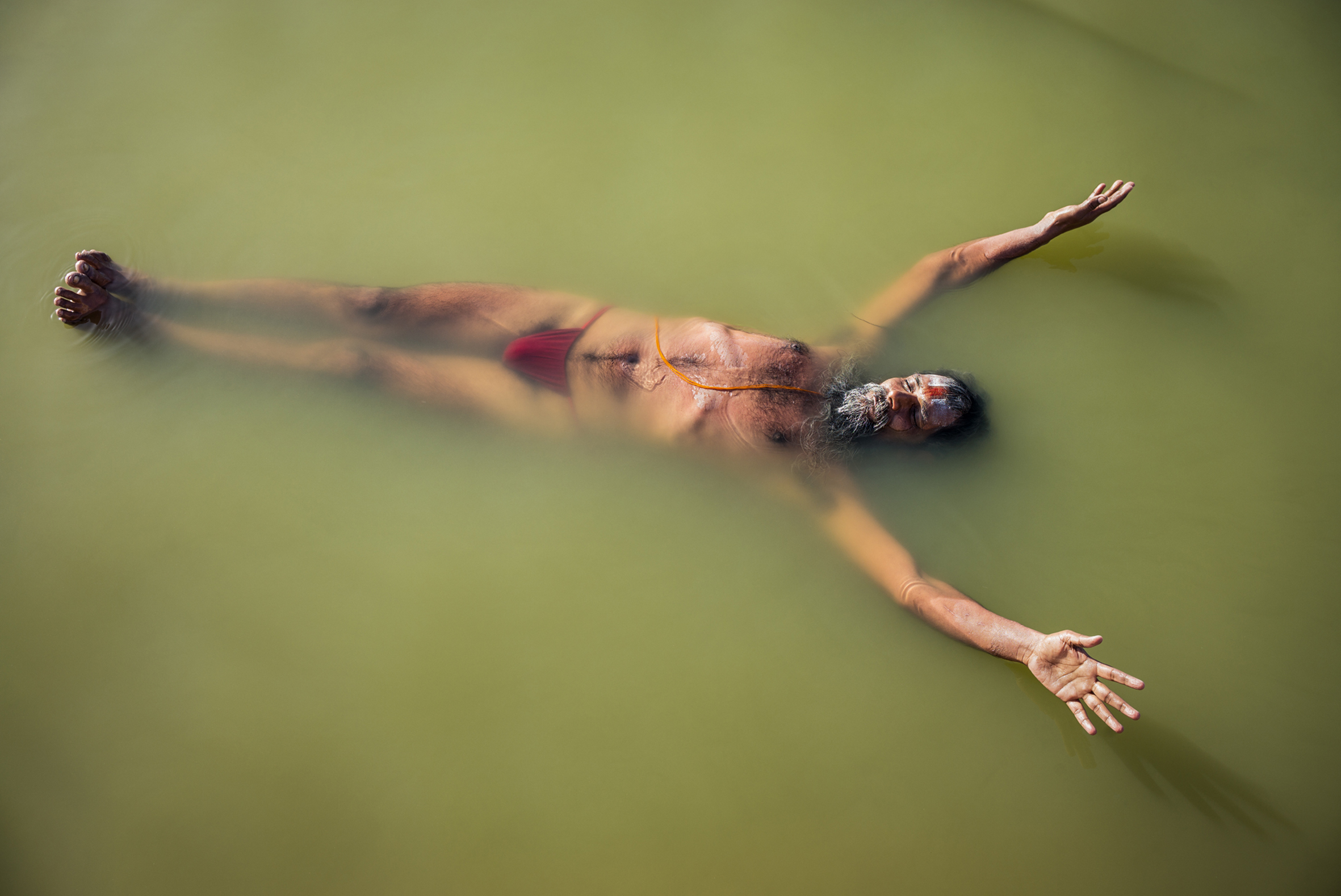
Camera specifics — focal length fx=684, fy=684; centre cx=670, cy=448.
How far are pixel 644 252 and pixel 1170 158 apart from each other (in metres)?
1.98

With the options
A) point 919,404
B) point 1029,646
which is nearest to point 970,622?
point 1029,646

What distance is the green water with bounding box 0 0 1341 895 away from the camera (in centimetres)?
200

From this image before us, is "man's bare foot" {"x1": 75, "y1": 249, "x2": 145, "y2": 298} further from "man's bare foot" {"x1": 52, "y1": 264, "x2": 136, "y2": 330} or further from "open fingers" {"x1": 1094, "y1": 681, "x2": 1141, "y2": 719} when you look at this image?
"open fingers" {"x1": 1094, "y1": 681, "x2": 1141, "y2": 719}

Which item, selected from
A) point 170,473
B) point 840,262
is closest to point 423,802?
point 170,473

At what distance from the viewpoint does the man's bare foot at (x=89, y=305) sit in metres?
2.19

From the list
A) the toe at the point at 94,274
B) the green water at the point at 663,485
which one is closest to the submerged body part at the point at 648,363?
the toe at the point at 94,274

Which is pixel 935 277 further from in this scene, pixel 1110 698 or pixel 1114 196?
pixel 1110 698

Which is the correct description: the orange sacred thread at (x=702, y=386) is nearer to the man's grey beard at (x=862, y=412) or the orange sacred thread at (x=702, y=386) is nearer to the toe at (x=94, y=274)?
the man's grey beard at (x=862, y=412)

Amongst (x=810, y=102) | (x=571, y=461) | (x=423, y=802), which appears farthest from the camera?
(x=810, y=102)

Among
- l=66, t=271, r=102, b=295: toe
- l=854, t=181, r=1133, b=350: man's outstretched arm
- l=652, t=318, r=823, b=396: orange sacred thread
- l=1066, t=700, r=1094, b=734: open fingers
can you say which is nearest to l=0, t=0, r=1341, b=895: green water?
l=854, t=181, r=1133, b=350: man's outstretched arm

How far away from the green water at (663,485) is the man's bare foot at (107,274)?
0.50ft

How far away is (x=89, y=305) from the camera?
7.36ft

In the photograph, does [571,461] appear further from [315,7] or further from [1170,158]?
[1170,158]

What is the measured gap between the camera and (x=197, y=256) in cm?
247
